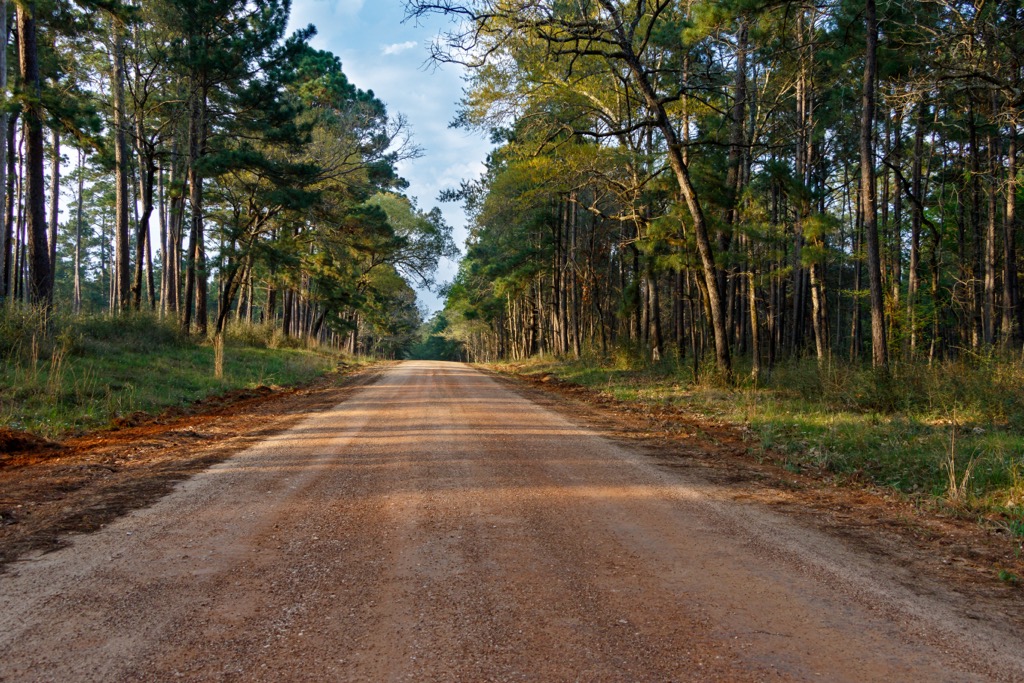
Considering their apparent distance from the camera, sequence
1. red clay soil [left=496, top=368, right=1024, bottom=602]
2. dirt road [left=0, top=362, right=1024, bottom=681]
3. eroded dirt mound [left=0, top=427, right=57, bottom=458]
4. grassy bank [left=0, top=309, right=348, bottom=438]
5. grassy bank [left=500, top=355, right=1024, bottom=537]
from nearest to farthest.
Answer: dirt road [left=0, top=362, right=1024, bottom=681] < red clay soil [left=496, top=368, right=1024, bottom=602] < grassy bank [left=500, top=355, right=1024, bottom=537] < eroded dirt mound [left=0, top=427, right=57, bottom=458] < grassy bank [left=0, top=309, right=348, bottom=438]

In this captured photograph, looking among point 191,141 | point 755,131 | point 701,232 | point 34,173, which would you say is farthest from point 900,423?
point 191,141

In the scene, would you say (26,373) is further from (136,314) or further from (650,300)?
(650,300)

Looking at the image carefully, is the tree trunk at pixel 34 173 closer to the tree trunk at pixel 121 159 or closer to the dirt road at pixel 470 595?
the tree trunk at pixel 121 159

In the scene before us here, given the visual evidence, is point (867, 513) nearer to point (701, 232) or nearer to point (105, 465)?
point (105, 465)

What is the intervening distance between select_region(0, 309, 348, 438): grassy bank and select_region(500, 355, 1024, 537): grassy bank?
911cm

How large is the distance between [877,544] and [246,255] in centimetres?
2353

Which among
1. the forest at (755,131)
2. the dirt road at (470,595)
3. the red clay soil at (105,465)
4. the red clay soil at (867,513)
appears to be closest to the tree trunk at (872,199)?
the forest at (755,131)

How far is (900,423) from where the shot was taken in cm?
818

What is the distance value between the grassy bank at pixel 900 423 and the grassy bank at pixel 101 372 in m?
9.11

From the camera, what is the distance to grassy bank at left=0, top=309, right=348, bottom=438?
28.2 ft

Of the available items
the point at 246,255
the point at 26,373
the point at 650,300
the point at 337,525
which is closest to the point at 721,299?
the point at 650,300

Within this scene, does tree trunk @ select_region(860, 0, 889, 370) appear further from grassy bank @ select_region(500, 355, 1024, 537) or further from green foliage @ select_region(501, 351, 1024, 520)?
green foliage @ select_region(501, 351, 1024, 520)

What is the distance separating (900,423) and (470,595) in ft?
24.2

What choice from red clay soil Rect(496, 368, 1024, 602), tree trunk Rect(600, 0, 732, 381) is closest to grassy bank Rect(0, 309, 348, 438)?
red clay soil Rect(496, 368, 1024, 602)
